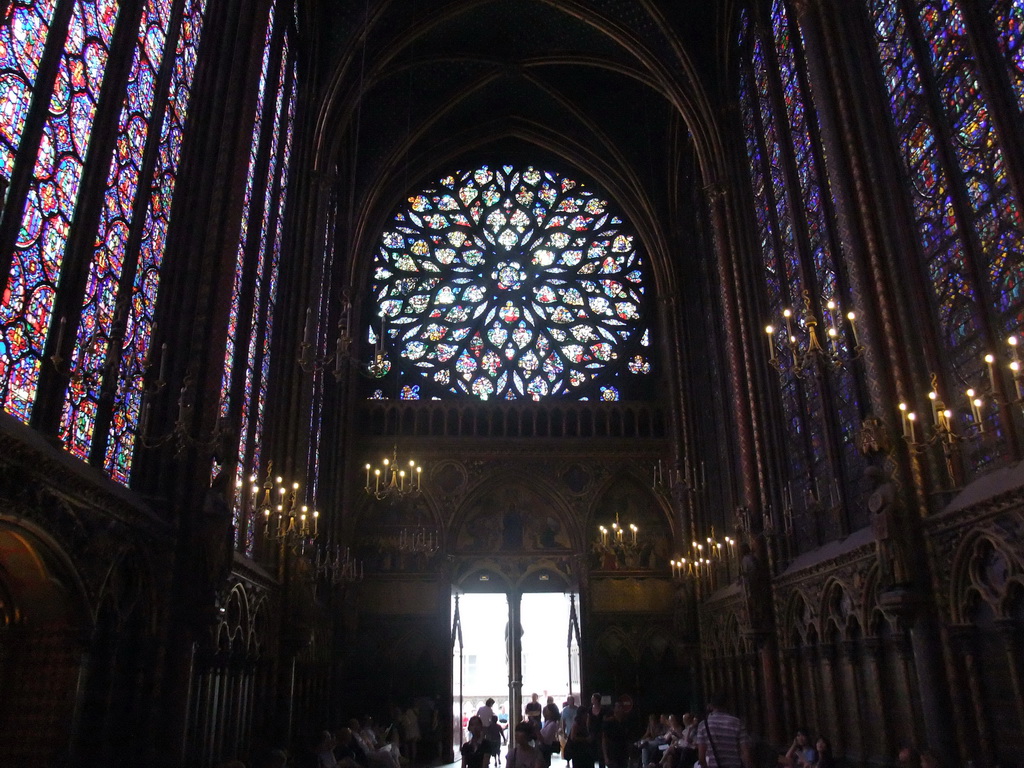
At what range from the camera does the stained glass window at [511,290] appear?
2395 centimetres

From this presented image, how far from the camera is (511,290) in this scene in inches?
984

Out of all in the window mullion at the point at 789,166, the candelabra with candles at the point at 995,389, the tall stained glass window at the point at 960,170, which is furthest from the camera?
the window mullion at the point at 789,166

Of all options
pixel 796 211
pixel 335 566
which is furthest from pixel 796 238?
pixel 335 566

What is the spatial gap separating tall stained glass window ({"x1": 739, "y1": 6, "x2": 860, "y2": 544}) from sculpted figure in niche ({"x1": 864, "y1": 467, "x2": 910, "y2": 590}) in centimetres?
292

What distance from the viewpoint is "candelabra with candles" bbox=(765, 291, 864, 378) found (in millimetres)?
8680

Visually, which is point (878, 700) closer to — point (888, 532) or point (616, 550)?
point (888, 532)

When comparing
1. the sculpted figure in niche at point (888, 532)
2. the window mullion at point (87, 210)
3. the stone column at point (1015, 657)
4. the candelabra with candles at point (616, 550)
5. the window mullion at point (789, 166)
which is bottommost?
the stone column at point (1015, 657)

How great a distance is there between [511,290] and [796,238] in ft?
36.7

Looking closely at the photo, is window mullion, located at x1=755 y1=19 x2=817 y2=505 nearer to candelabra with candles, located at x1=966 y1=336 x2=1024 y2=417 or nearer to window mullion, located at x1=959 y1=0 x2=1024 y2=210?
candelabra with candles, located at x1=966 y1=336 x2=1024 y2=417

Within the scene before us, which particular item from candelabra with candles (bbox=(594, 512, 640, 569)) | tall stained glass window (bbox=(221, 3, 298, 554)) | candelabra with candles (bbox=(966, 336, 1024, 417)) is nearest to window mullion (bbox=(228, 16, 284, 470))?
tall stained glass window (bbox=(221, 3, 298, 554))

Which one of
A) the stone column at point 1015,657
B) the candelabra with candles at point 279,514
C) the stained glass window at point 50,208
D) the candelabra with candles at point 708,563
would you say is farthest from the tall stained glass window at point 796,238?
the stained glass window at point 50,208

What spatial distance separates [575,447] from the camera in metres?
22.9

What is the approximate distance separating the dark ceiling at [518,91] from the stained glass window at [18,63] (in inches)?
417

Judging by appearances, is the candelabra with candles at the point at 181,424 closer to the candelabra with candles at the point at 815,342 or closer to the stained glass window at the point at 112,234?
the stained glass window at the point at 112,234
